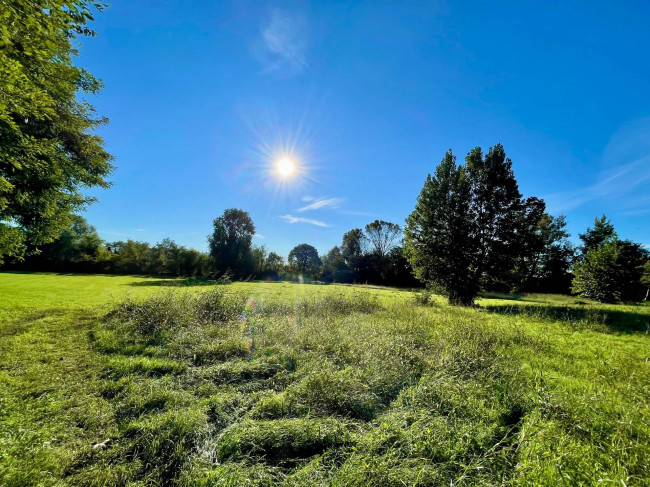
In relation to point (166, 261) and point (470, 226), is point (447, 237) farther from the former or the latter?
point (166, 261)

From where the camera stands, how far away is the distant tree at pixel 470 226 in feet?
61.8

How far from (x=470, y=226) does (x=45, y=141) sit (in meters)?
24.7

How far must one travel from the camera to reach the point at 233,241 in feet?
166

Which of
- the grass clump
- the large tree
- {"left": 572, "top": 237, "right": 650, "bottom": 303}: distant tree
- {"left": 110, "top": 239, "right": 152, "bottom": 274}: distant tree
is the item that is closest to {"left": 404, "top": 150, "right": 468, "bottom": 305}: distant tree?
{"left": 572, "top": 237, "right": 650, "bottom": 303}: distant tree

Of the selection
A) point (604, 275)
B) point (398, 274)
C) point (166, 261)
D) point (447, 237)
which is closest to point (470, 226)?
point (447, 237)

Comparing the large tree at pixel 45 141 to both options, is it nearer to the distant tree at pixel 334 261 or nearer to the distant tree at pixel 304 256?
the distant tree at pixel 334 261

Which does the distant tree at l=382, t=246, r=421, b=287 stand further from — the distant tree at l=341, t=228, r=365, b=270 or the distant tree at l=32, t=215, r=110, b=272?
the distant tree at l=32, t=215, r=110, b=272

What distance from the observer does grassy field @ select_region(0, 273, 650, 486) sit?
285 cm

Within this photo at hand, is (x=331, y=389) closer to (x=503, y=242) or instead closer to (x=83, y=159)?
(x=83, y=159)

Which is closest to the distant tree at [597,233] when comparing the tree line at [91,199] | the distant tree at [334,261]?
the tree line at [91,199]

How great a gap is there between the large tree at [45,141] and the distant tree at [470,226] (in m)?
21.2

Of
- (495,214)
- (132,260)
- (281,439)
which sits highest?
(495,214)

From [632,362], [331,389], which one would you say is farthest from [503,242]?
[331,389]

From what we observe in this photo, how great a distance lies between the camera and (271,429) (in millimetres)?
3559
